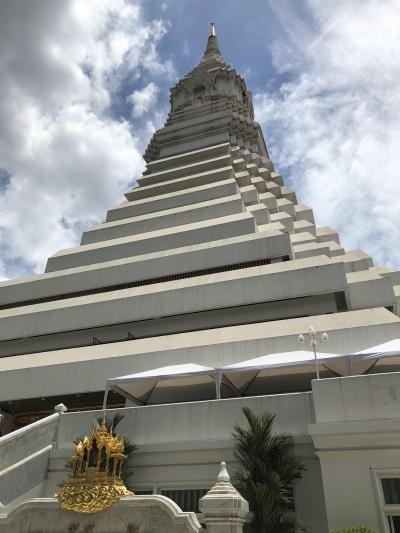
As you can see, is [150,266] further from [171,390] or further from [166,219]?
[171,390]

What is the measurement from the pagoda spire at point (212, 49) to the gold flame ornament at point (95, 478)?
6015 centimetres

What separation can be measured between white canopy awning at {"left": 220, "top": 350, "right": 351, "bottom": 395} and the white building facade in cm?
17

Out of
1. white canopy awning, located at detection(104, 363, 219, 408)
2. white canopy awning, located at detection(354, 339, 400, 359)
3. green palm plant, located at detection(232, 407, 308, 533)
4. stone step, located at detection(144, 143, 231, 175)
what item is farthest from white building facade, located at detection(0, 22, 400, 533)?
white canopy awning, located at detection(354, 339, 400, 359)

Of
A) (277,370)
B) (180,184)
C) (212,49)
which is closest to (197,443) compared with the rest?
(277,370)

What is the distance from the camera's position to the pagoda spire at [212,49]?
61.1m

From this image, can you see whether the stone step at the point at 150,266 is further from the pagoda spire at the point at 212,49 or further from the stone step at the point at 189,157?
the pagoda spire at the point at 212,49

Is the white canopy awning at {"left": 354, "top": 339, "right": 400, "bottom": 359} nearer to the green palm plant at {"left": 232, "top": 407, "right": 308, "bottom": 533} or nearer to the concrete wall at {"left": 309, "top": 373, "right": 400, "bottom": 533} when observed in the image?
the concrete wall at {"left": 309, "top": 373, "right": 400, "bottom": 533}

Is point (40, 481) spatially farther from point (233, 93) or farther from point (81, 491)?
point (233, 93)

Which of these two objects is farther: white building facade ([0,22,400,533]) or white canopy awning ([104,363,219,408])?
white canopy awning ([104,363,219,408])

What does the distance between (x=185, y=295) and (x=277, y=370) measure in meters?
7.21

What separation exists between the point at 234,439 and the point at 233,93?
48098 mm

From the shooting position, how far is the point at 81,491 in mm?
8922

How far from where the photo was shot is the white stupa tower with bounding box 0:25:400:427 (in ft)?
63.3

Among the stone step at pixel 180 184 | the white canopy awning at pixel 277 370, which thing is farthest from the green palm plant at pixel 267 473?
the stone step at pixel 180 184
